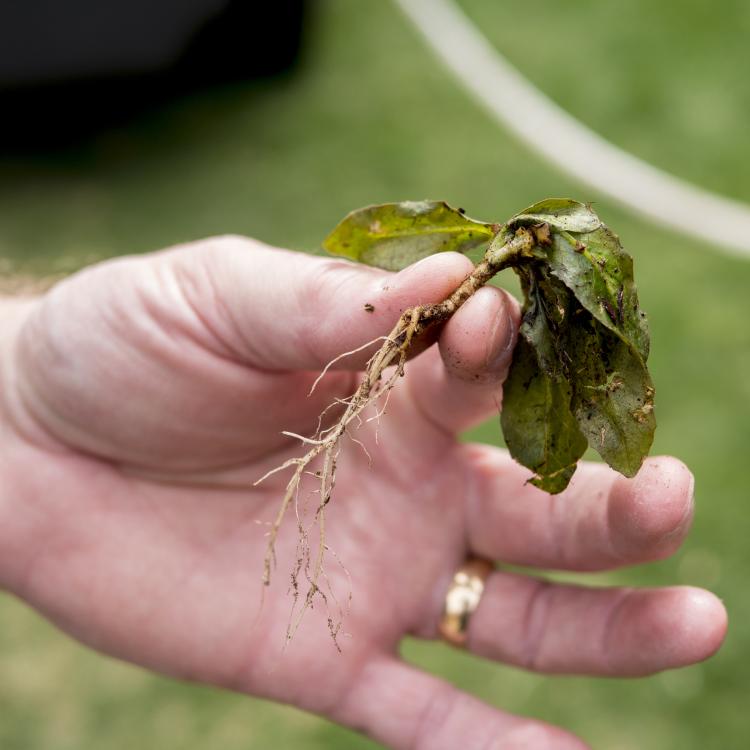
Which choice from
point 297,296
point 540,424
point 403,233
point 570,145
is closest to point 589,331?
point 540,424

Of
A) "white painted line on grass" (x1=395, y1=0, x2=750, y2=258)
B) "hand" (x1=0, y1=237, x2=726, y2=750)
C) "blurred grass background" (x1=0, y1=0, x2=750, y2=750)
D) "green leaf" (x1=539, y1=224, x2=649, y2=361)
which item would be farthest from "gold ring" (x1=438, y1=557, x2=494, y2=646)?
"white painted line on grass" (x1=395, y1=0, x2=750, y2=258)

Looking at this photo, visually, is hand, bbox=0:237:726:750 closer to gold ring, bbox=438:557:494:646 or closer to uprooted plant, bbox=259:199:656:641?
gold ring, bbox=438:557:494:646

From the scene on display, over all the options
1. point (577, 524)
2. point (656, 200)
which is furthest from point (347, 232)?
point (656, 200)

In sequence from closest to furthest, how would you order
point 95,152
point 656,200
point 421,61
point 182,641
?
point 182,641 < point 656,200 < point 95,152 < point 421,61

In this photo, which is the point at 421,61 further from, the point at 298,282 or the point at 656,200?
the point at 298,282

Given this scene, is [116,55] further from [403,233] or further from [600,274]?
[600,274]

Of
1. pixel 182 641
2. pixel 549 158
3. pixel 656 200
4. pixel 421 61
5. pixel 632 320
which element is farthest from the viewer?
pixel 421 61

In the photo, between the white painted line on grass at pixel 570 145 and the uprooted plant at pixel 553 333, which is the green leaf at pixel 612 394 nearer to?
the uprooted plant at pixel 553 333
